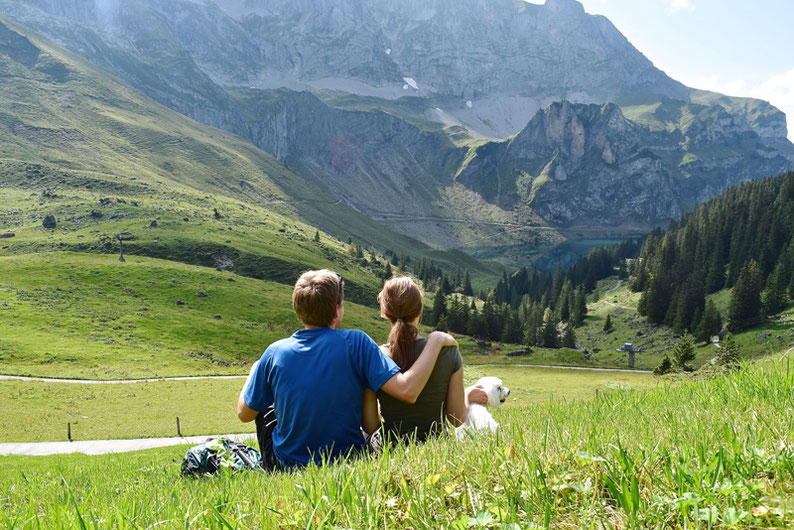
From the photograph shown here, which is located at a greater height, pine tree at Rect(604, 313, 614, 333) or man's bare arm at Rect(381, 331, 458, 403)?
man's bare arm at Rect(381, 331, 458, 403)

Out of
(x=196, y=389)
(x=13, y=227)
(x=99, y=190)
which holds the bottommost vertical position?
(x=196, y=389)

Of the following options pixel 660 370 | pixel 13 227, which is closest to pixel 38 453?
pixel 660 370

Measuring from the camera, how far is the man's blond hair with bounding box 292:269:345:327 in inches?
231

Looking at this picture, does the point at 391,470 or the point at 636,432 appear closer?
the point at 391,470

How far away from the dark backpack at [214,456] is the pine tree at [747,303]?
145 m

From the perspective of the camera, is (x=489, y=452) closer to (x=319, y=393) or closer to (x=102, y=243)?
(x=319, y=393)

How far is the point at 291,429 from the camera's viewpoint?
18.6ft

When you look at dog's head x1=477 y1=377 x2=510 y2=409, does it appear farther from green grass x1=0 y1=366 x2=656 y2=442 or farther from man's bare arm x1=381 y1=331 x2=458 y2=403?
green grass x1=0 y1=366 x2=656 y2=442

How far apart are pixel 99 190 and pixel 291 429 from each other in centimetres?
23136

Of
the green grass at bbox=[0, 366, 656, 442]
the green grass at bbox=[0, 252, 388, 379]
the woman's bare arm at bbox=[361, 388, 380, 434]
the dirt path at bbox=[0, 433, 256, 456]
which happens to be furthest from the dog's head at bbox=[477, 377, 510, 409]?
the green grass at bbox=[0, 252, 388, 379]

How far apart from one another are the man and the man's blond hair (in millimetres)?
13

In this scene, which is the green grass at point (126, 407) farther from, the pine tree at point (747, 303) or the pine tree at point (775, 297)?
the pine tree at point (775, 297)

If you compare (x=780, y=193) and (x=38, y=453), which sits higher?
(x=780, y=193)

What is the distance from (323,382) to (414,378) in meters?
1.13
